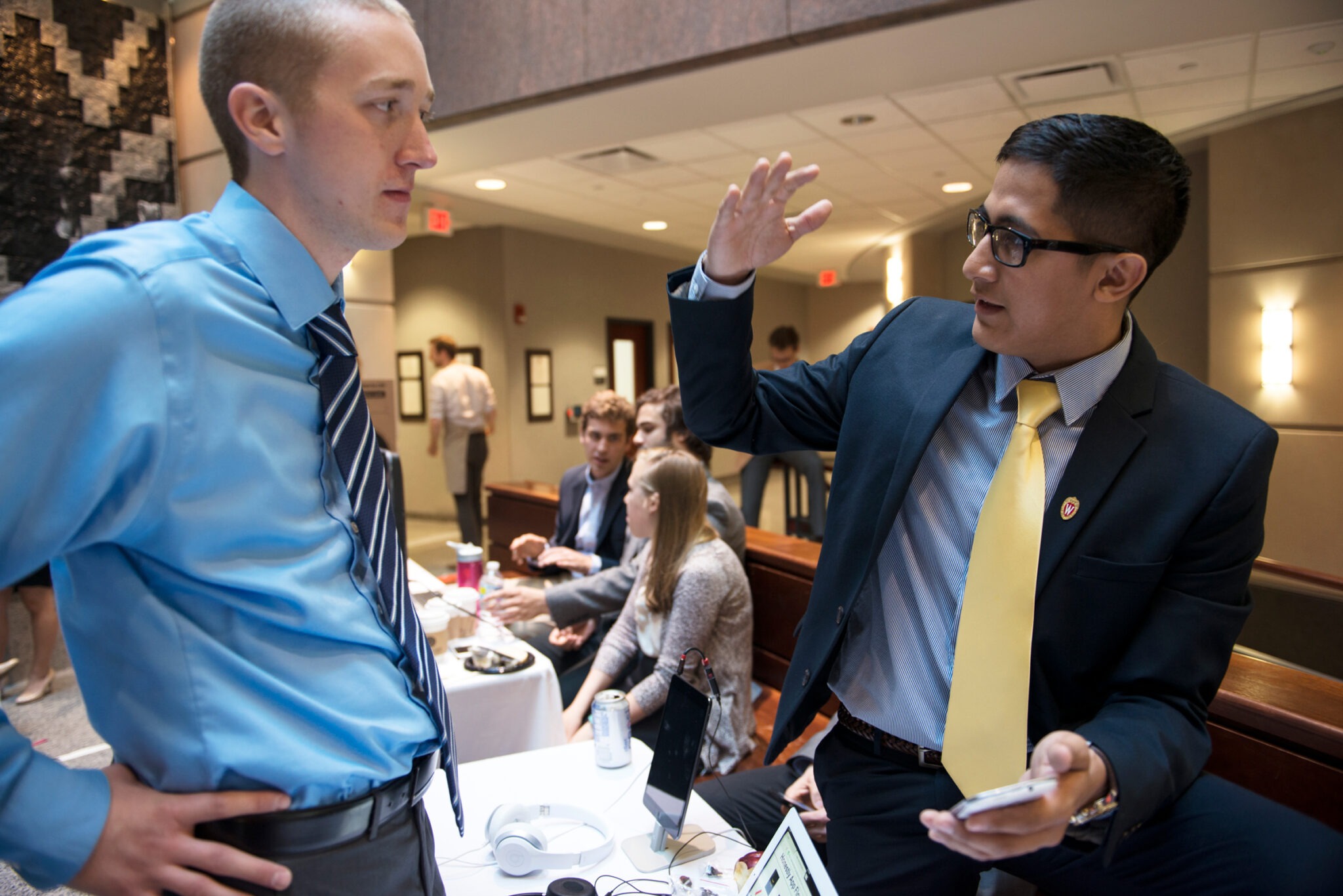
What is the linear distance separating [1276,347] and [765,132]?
10.7 feet

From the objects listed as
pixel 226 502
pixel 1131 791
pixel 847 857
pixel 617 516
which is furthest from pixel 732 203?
pixel 617 516

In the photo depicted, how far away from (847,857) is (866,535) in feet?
1.71

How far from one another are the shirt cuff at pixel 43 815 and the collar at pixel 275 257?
16.2 inches

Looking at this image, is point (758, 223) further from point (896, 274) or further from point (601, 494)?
point (896, 274)

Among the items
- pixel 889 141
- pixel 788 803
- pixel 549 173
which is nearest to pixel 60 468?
pixel 788 803

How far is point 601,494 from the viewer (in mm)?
3732

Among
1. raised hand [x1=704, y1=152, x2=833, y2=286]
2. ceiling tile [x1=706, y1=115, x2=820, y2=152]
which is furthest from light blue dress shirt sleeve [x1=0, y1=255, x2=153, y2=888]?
ceiling tile [x1=706, y1=115, x2=820, y2=152]

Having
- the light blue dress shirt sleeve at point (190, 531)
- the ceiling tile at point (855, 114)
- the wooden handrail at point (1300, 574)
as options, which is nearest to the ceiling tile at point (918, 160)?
the ceiling tile at point (855, 114)

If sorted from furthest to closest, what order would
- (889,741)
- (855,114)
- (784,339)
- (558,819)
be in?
(784,339)
(855,114)
(558,819)
(889,741)

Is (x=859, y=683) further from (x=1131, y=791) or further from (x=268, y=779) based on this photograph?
(x=268, y=779)

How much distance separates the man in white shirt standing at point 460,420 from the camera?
24.1ft

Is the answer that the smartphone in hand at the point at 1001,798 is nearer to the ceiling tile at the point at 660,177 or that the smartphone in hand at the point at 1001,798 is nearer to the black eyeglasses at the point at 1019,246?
the black eyeglasses at the point at 1019,246

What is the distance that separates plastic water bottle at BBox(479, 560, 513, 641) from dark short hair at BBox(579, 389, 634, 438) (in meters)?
0.75

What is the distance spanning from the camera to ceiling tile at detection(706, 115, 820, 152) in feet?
17.1
